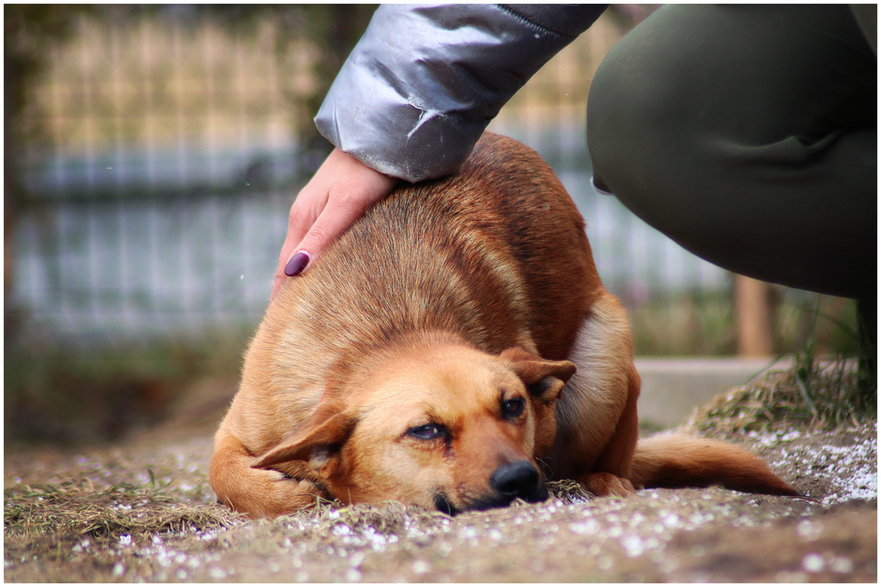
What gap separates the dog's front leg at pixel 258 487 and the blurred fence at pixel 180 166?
4.39 m

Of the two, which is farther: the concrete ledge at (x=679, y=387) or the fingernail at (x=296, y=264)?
the concrete ledge at (x=679, y=387)

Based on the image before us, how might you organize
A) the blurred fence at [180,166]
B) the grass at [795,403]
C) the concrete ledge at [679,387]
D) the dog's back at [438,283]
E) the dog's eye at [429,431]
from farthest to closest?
1. the blurred fence at [180,166]
2. the concrete ledge at [679,387]
3. the grass at [795,403]
4. the dog's back at [438,283]
5. the dog's eye at [429,431]

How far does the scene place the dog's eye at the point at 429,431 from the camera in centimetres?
250

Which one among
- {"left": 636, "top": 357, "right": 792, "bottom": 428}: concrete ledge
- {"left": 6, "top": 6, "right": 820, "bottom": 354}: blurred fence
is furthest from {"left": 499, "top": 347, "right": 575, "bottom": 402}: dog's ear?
Result: {"left": 6, "top": 6, "right": 820, "bottom": 354}: blurred fence

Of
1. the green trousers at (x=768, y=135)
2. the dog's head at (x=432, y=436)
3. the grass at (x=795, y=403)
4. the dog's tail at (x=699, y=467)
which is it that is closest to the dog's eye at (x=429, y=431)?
the dog's head at (x=432, y=436)

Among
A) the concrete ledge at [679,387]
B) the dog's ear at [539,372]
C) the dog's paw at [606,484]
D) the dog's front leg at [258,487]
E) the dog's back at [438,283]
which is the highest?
the dog's back at [438,283]

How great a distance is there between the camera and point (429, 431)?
2.50 metres

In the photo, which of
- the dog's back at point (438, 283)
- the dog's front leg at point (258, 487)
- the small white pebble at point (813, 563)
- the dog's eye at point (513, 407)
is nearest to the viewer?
the small white pebble at point (813, 563)

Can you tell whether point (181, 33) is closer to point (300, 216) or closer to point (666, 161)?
point (300, 216)

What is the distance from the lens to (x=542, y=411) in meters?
2.90

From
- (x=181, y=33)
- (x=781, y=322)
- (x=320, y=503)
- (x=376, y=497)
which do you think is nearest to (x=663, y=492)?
(x=376, y=497)

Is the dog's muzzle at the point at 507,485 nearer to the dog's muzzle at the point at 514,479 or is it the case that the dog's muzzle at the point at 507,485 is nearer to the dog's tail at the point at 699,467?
the dog's muzzle at the point at 514,479

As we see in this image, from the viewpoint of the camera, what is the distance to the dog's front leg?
2.72 metres

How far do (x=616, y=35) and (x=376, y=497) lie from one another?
5673 millimetres
